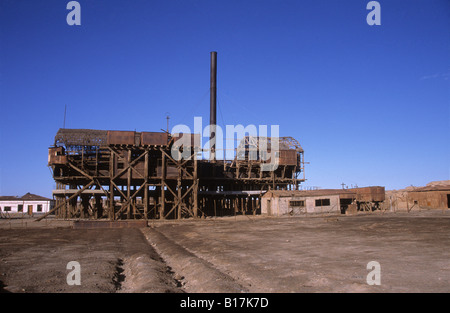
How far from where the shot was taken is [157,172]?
1647 inches

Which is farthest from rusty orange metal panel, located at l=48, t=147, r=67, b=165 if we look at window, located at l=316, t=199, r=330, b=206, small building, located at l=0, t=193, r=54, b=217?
window, located at l=316, t=199, r=330, b=206

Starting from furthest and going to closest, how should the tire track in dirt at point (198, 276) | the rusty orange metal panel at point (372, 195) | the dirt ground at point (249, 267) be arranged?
the rusty orange metal panel at point (372, 195) < the tire track in dirt at point (198, 276) < the dirt ground at point (249, 267)

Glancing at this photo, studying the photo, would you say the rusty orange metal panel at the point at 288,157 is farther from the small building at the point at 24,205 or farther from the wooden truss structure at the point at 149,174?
the small building at the point at 24,205

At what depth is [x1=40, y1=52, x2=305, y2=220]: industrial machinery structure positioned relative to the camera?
4025 cm

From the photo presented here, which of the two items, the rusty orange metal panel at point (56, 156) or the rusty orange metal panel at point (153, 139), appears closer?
the rusty orange metal panel at point (153, 139)

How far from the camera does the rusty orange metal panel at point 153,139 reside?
131 ft

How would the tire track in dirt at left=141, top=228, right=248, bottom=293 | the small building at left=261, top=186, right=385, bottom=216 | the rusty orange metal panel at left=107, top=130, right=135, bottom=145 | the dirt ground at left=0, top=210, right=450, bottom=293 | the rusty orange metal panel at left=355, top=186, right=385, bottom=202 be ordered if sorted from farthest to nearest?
the rusty orange metal panel at left=355, top=186, right=385, bottom=202, the small building at left=261, top=186, right=385, bottom=216, the rusty orange metal panel at left=107, top=130, right=135, bottom=145, the tire track in dirt at left=141, top=228, right=248, bottom=293, the dirt ground at left=0, top=210, right=450, bottom=293

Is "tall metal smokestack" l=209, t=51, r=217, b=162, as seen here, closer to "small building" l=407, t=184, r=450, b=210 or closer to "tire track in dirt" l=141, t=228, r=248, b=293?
"small building" l=407, t=184, r=450, b=210

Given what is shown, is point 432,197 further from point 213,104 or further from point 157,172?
point 157,172

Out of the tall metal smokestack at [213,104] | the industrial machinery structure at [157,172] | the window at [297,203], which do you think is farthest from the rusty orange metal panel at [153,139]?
the window at [297,203]

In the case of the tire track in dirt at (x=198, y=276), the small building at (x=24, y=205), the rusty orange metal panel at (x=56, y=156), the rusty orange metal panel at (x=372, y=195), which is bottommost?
the small building at (x=24, y=205)

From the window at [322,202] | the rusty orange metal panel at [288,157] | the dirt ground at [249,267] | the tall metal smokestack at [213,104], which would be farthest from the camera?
the rusty orange metal panel at [288,157]

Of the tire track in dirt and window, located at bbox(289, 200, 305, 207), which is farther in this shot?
window, located at bbox(289, 200, 305, 207)

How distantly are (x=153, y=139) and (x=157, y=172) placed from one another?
4288 millimetres
